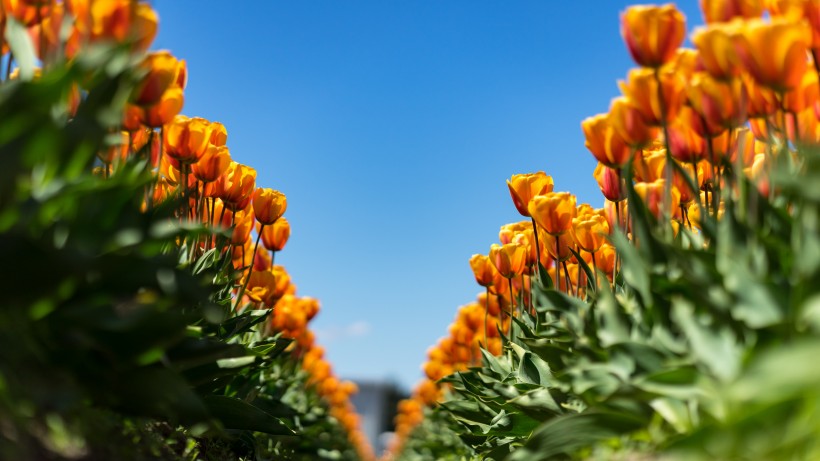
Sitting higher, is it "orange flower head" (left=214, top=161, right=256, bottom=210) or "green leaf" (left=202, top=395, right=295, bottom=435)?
"orange flower head" (left=214, top=161, right=256, bottom=210)

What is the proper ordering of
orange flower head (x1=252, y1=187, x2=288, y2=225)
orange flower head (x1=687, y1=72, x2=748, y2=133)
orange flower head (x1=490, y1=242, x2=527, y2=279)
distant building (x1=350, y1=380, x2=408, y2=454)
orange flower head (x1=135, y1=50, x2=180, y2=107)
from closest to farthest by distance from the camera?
orange flower head (x1=687, y1=72, x2=748, y2=133)
orange flower head (x1=135, y1=50, x2=180, y2=107)
orange flower head (x1=490, y1=242, x2=527, y2=279)
orange flower head (x1=252, y1=187, x2=288, y2=225)
distant building (x1=350, y1=380, x2=408, y2=454)


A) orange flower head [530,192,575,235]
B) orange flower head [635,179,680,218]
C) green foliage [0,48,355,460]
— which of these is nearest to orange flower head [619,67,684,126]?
orange flower head [635,179,680,218]

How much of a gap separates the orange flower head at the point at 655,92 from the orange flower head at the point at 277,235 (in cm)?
370

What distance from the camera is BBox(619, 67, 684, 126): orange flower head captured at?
122 inches

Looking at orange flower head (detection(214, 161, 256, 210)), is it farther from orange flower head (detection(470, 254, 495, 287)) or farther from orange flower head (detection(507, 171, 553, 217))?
orange flower head (detection(470, 254, 495, 287))

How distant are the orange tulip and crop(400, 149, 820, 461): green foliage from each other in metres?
0.62

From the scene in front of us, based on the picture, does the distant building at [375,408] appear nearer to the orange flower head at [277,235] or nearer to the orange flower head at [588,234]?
the orange flower head at [277,235]

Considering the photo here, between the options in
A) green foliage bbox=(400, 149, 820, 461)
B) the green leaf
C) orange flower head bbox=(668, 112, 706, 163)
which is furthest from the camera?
the green leaf

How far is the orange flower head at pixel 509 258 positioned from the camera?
5324mm

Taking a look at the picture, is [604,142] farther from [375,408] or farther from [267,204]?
[375,408]

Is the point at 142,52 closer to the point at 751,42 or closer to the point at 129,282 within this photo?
the point at 129,282

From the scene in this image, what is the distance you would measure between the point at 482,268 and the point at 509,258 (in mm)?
825

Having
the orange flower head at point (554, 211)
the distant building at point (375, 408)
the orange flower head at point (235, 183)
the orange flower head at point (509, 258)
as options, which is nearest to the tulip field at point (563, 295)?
the orange flower head at point (554, 211)

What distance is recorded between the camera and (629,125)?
3318 mm
